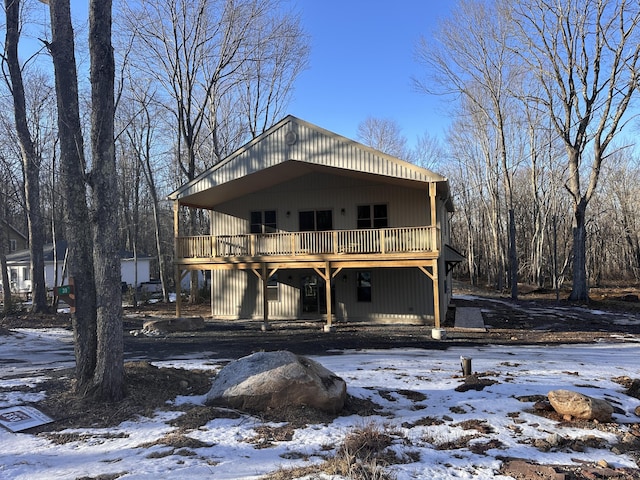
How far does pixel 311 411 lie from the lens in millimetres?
5727

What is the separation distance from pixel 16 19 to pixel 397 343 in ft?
66.4

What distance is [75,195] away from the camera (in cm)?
691

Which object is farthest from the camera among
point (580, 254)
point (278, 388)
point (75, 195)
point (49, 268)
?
point (49, 268)

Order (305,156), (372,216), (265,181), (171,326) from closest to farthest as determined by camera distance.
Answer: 1. (171,326)
2. (305,156)
3. (372,216)
4. (265,181)

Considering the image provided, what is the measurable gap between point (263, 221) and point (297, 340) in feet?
23.7

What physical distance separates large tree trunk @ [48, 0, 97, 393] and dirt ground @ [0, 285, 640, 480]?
2.53 feet

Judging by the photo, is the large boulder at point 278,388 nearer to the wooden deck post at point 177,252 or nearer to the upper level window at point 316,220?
the wooden deck post at point 177,252

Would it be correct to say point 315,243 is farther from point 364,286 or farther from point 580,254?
point 580,254

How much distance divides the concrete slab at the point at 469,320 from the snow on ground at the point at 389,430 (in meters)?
6.26

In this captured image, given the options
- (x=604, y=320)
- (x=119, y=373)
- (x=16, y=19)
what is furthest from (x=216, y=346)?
(x=16, y=19)

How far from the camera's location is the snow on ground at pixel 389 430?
413 centimetres

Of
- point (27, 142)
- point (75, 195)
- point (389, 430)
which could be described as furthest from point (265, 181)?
point (389, 430)

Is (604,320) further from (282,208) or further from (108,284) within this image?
(108,284)

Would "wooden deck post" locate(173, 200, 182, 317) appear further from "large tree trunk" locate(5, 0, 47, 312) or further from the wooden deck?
"large tree trunk" locate(5, 0, 47, 312)
